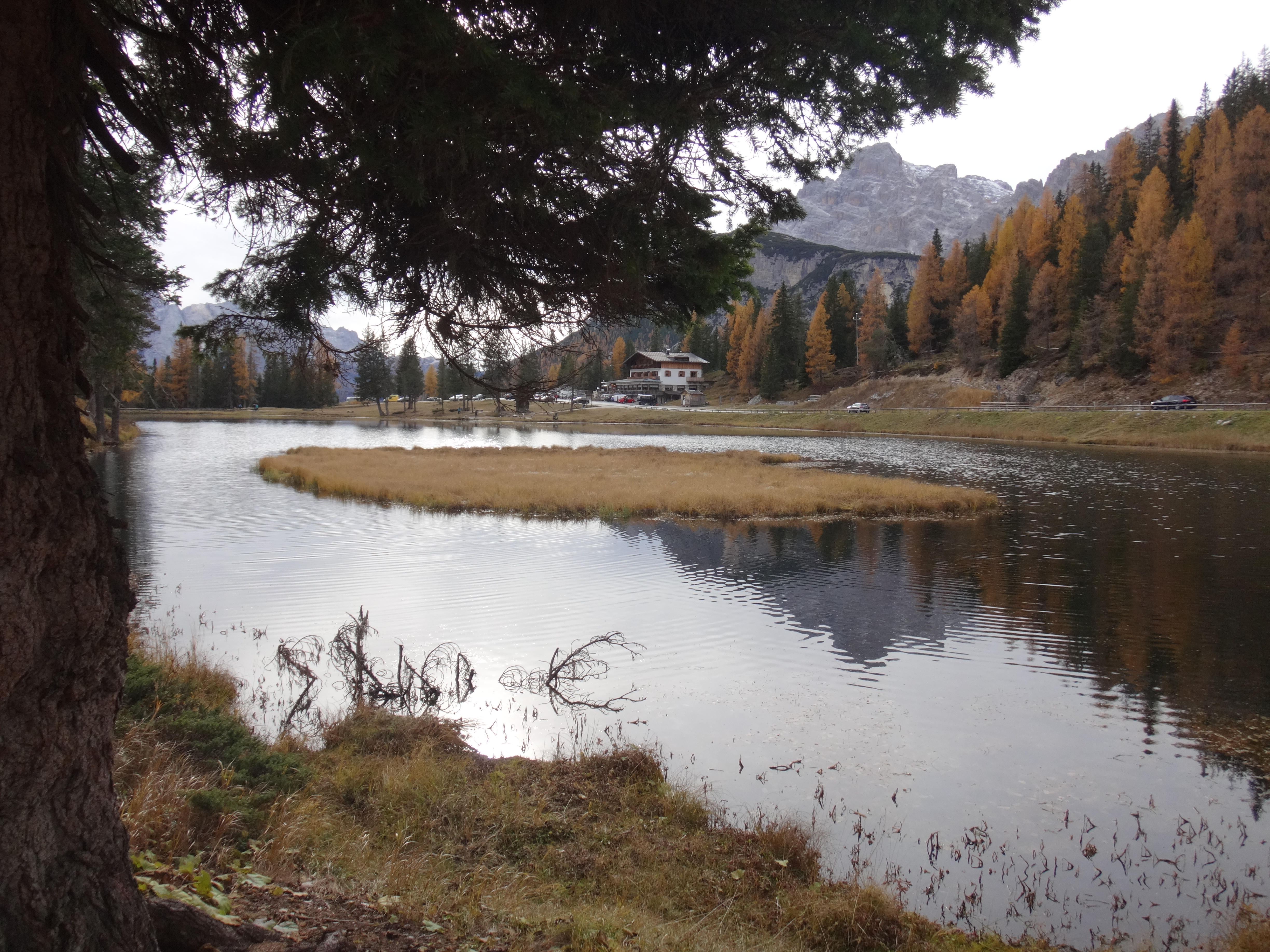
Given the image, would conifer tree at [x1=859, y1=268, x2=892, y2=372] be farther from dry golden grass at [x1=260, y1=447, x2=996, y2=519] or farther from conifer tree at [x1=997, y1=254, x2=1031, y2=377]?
dry golden grass at [x1=260, y1=447, x2=996, y2=519]

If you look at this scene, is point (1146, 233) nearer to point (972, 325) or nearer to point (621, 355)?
point (972, 325)

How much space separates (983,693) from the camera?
41.9 feet

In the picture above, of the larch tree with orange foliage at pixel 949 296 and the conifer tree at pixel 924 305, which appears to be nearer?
the conifer tree at pixel 924 305

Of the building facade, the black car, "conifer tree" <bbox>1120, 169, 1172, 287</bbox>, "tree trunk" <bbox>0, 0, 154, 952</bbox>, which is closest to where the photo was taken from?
"tree trunk" <bbox>0, 0, 154, 952</bbox>

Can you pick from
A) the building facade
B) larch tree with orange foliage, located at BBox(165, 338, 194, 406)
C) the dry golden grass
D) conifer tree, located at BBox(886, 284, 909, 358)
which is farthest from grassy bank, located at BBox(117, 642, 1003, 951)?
larch tree with orange foliage, located at BBox(165, 338, 194, 406)

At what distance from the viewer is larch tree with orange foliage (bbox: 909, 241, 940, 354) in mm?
117812

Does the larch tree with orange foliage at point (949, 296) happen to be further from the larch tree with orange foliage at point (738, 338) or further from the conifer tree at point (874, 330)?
the larch tree with orange foliage at point (738, 338)

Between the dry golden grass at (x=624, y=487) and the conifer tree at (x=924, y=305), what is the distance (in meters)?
77.8

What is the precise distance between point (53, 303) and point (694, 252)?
4211 mm

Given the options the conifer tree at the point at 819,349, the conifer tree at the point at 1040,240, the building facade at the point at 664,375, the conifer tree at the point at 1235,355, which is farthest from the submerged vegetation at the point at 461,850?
the building facade at the point at 664,375

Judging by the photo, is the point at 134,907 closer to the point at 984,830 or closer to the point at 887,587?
the point at 984,830

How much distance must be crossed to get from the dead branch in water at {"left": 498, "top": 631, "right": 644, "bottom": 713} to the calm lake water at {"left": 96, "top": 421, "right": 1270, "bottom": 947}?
26cm

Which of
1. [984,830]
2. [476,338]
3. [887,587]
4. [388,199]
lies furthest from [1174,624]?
[388,199]

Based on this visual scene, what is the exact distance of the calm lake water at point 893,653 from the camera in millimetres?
8156
